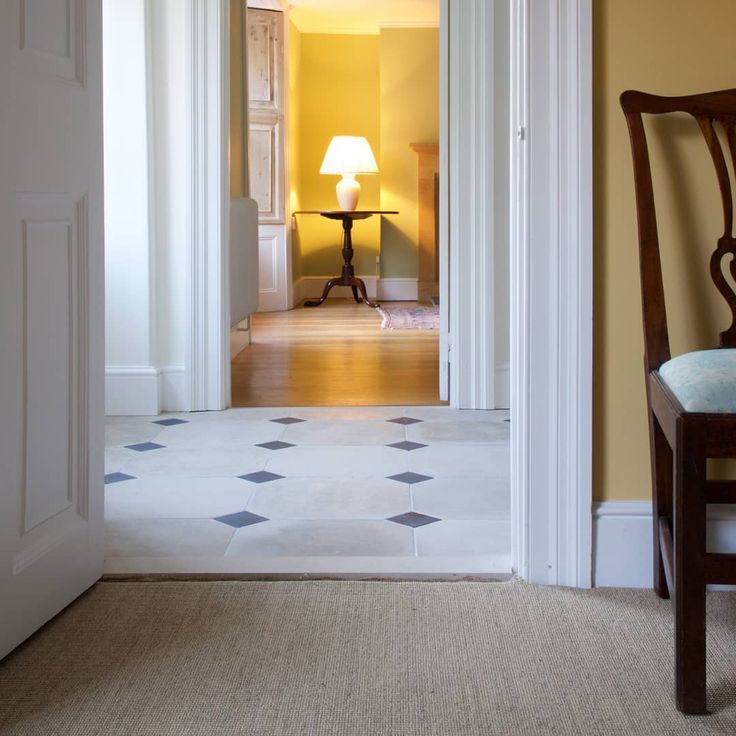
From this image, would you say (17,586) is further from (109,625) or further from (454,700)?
(454,700)

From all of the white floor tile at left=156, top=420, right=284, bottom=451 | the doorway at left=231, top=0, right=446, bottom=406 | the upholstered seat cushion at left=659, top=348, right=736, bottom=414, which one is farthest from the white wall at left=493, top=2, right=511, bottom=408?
the doorway at left=231, top=0, right=446, bottom=406

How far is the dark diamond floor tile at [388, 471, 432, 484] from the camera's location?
2.98 m

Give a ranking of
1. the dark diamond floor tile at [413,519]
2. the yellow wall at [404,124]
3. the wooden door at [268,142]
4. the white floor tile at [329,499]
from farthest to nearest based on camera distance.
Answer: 1. the yellow wall at [404,124]
2. the wooden door at [268,142]
3. the white floor tile at [329,499]
4. the dark diamond floor tile at [413,519]

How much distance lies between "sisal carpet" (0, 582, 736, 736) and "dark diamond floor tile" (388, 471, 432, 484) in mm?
910

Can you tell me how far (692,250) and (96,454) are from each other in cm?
125

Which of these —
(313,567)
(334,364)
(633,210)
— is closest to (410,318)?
(334,364)

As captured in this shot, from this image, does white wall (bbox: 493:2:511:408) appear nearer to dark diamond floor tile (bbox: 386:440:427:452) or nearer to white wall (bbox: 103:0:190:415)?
dark diamond floor tile (bbox: 386:440:427:452)

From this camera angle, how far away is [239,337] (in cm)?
578

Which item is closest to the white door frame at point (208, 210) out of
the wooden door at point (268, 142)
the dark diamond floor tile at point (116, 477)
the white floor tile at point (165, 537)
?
the dark diamond floor tile at point (116, 477)

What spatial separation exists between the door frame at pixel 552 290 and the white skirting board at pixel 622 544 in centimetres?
2

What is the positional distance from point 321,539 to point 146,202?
1986 mm

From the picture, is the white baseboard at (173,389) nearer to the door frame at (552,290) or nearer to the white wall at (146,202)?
the white wall at (146,202)

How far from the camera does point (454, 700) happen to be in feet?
5.13

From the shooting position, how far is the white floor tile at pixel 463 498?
2.63 metres
